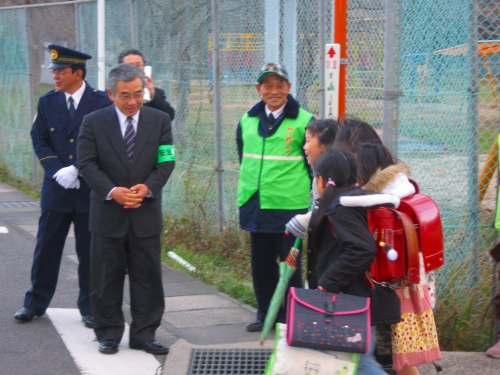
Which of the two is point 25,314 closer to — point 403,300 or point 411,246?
point 403,300

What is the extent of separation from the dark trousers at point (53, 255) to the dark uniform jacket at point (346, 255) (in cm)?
238

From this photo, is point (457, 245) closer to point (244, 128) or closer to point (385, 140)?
point (385, 140)

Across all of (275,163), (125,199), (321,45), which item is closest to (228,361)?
(125,199)

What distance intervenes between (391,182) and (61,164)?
2.70 m

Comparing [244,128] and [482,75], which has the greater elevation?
[482,75]

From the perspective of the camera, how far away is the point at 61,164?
20.8 feet

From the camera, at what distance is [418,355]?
461cm

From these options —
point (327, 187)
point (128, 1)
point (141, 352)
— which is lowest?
point (141, 352)

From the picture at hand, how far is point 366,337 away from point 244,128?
96.0 inches

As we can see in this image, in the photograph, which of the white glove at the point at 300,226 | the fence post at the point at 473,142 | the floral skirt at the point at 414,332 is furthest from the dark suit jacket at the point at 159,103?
the floral skirt at the point at 414,332

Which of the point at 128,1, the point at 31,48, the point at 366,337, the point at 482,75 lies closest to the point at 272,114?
the point at 482,75

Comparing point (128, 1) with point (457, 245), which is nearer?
point (457, 245)

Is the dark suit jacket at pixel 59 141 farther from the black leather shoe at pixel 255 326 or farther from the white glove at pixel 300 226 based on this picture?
the white glove at pixel 300 226

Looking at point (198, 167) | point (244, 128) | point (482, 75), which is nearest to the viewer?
point (482, 75)
